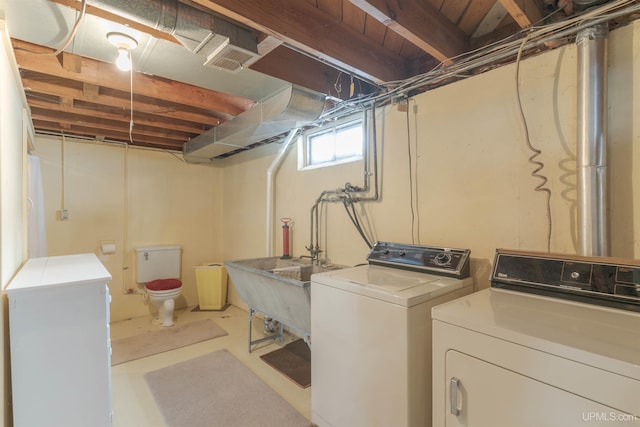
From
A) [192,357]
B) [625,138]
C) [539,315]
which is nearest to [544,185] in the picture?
[625,138]

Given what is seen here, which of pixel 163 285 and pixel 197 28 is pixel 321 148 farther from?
pixel 163 285

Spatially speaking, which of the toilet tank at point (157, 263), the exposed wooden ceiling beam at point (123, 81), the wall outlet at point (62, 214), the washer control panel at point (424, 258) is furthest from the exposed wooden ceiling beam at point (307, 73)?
the wall outlet at point (62, 214)

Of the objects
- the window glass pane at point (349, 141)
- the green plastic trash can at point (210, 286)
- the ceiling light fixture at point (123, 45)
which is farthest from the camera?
the green plastic trash can at point (210, 286)

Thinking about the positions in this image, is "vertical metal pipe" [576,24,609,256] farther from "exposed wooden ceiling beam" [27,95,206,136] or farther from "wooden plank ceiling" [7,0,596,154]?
"exposed wooden ceiling beam" [27,95,206,136]

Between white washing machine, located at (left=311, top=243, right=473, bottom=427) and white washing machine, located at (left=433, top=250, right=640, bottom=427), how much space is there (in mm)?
165

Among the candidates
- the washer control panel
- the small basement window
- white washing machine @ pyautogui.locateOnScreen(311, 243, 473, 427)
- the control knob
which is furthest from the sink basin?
the small basement window

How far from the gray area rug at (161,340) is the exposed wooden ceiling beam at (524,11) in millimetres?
3701

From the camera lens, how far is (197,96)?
102 inches

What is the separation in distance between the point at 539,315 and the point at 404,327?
0.52 meters

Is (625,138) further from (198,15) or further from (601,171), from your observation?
(198,15)

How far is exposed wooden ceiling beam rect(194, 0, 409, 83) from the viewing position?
139 centimetres

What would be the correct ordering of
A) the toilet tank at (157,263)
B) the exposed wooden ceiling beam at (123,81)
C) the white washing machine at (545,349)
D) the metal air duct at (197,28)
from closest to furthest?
the white washing machine at (545,349), the metal air duct at (197,28), the exposed wooden ceiling beam at (123,81), the toilet tank at (157,263)

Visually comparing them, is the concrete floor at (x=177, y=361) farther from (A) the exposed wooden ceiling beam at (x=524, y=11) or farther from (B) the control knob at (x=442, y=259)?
(A) the exposed wooden ceiling beam at (x=524, y=11)

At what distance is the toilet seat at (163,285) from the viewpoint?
12.1 ft
